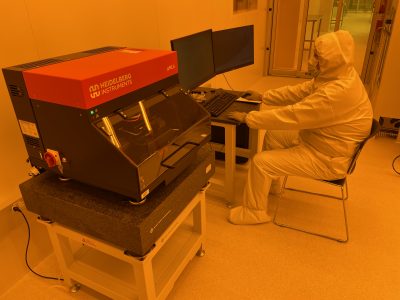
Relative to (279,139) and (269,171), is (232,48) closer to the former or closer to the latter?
(279,139)

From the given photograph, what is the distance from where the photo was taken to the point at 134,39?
86.0 inches

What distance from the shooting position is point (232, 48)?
7.77ft

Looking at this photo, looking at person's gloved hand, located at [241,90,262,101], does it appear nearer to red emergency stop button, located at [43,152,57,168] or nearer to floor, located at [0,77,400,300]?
floor, located at [0,77,400,300]

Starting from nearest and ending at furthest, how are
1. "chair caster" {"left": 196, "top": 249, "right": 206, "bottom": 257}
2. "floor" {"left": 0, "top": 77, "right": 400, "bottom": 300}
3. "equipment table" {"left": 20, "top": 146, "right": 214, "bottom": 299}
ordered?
"equipment table" {"left": 20, "top": 146, "right": 214, "bottom": 299} < "floor" {"left": 0, "top": 77, "right": 400, "bottom": 300} < "chair caster" {"left": 196, "top": 249, "right": 206, "bottom": 257}

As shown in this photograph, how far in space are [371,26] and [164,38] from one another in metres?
3.55

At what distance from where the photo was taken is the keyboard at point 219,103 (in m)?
2.08

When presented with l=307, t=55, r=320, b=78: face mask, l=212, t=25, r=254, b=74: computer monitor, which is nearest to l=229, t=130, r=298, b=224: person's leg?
l=307, t=55, r=320, b=78: face mask

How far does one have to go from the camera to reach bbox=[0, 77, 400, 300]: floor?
1674 millimetres

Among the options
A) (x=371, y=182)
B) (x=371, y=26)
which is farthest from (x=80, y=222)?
(x=371, y=26)

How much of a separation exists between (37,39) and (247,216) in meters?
1.61

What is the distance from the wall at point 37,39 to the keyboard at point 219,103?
2.12ft

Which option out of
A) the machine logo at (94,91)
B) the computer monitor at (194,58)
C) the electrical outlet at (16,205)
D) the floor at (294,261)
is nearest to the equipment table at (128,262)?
the floor at (294,261)

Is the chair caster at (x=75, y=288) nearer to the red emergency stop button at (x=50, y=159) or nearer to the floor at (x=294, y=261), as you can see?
the floor at (x=294, y=261)

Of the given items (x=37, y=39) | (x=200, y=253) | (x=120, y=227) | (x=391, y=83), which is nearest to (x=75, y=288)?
(x=200, y=253)
